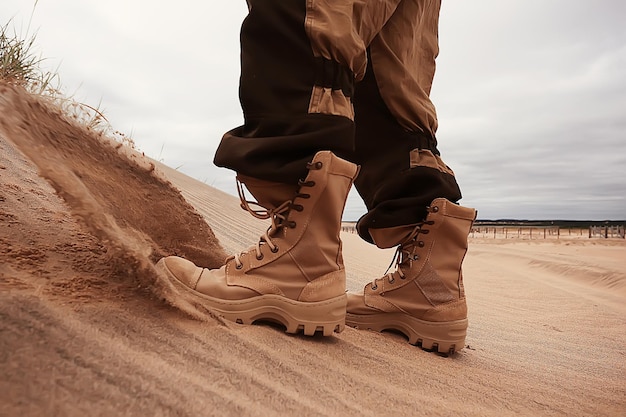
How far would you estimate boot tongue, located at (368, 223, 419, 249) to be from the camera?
1.50 meters

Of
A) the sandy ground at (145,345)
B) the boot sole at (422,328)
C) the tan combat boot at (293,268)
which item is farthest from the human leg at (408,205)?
the tan combat boot at (293,268)

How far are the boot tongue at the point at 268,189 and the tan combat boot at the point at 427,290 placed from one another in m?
0.51

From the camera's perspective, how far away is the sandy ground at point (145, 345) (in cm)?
58

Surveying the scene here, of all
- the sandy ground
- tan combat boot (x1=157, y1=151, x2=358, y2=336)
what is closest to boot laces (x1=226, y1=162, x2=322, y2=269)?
tan combat boot (x1=157, y1=151, x2=358, y2=336)

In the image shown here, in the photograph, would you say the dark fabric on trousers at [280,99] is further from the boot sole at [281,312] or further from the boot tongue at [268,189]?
the boot sole at [281,312]

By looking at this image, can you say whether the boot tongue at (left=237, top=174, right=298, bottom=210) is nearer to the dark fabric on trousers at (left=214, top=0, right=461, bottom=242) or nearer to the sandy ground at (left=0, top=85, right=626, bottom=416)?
the dark fabric on trousers at (left=214, top=0, right=461, bottom=242)

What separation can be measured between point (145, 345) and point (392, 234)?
3.25 ft

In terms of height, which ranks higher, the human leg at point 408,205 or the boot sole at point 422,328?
the human leg at point 408,205

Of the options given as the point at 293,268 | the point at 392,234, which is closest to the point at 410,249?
the point at 392,234

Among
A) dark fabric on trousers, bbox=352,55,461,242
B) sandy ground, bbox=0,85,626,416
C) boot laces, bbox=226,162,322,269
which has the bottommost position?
sandy ground, bbox=0,85,626,416

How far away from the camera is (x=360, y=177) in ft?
5.47

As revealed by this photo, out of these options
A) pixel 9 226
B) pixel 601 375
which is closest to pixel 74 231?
pixel 9 226

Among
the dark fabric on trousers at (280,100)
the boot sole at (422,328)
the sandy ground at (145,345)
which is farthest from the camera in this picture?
the boot sole at (422,328)

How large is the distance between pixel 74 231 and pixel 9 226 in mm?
179
